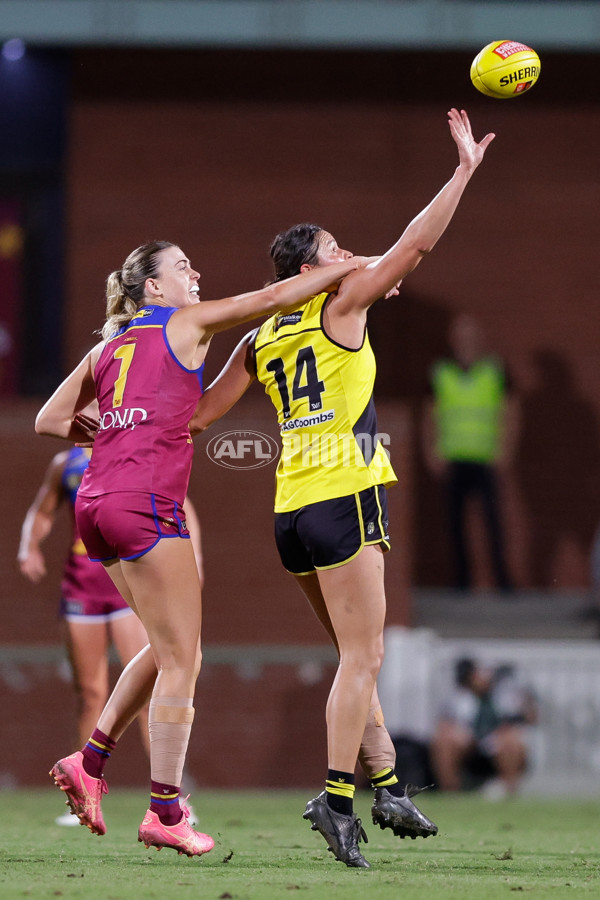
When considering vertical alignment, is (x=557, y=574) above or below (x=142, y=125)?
below

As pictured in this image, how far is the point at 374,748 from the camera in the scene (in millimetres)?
5508

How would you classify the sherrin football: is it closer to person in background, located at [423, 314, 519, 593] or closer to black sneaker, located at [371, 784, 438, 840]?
black sneaker, located at [371, 784, 438, 840]

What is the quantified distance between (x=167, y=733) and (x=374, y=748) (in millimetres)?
931

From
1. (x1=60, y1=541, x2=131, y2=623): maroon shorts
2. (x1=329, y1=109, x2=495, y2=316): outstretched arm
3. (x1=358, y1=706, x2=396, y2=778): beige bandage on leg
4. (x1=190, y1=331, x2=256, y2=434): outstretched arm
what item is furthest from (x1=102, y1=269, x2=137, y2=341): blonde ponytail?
(x1=60, y1=541, x2=131, y2=623): maroon shorts

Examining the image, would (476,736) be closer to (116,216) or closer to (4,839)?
(4,839)

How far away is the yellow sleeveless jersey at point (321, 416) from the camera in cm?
528

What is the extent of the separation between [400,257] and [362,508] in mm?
986

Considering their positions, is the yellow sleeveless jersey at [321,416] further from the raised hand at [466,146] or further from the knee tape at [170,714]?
the knee tape at [170,714]

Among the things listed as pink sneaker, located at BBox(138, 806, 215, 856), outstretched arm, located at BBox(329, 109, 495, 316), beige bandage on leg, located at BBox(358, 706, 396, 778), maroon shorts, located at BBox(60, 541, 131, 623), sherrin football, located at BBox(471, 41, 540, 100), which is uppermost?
sherrin football, located at BBox(471, 41, 540, 100)

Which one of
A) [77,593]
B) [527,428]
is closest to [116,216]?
[527,428]

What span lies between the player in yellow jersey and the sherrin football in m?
0.68

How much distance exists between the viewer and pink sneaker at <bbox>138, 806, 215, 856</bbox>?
196 inches

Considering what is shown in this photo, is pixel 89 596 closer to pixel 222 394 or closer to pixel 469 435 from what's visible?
pixel 222 394

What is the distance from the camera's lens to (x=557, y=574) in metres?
13.5
